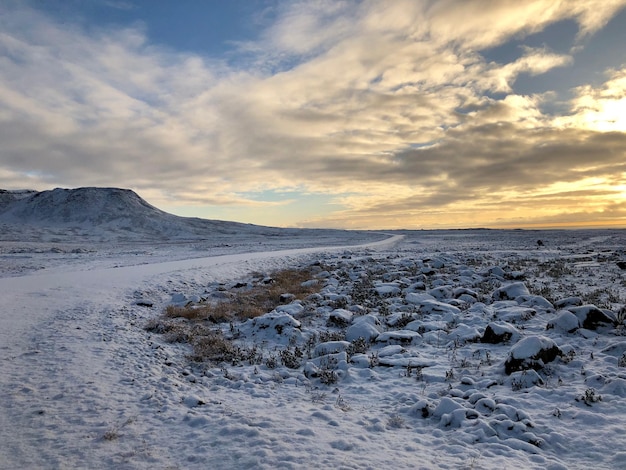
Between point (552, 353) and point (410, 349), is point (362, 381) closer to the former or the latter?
point (410, 349)

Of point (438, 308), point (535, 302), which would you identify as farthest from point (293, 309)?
point (535, 302)

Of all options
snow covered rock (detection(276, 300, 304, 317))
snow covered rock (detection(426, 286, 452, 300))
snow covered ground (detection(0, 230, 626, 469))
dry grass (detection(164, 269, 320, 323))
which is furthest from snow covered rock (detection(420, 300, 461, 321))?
dry grass (detection(164, 269, 320, 323))

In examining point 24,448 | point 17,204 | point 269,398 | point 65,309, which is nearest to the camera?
point 24,448

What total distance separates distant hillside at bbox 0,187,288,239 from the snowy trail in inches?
3094

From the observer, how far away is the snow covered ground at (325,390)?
4672 mm

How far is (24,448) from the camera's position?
465 cm

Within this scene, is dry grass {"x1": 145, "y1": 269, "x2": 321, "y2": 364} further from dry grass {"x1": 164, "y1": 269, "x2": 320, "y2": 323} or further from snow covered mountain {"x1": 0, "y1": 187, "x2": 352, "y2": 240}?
snow covered mountain {"x1": 0, "y1": 187, "x2": 352, "y2": 240}

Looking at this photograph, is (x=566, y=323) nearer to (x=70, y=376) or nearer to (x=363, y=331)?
(x=363, y=331)

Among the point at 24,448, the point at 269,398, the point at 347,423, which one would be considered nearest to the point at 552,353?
the point at 347,423

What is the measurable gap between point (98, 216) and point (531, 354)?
109106 millimetres

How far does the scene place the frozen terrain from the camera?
4676 mm

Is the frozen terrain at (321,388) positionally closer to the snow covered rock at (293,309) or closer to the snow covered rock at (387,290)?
the snow covered rock at (293,309)

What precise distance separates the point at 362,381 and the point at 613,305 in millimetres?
9248

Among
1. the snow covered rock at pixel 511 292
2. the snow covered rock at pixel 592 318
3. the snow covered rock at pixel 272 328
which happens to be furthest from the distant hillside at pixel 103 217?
the snow covered rock at pixel 592 318
